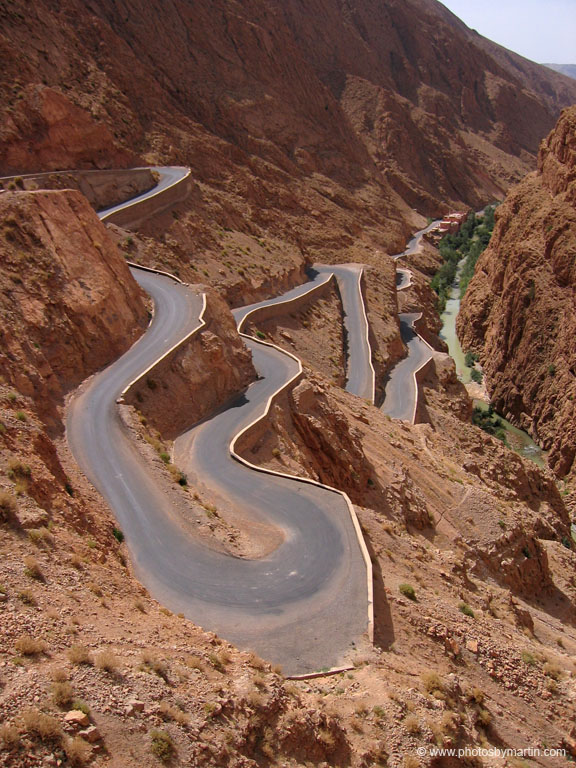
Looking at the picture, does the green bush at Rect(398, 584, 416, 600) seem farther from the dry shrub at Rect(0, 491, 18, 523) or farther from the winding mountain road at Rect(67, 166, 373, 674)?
the dry shrub at Rect(0, 491, 18, 523)

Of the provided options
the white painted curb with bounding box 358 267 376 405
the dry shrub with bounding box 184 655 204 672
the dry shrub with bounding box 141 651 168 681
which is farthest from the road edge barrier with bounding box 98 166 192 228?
the dry shrub with bounding box 141 651 168 681

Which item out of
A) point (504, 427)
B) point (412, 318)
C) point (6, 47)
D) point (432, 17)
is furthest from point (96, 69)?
point (432, 17)

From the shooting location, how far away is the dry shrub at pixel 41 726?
7.20m

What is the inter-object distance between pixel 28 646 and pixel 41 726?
1.29 m

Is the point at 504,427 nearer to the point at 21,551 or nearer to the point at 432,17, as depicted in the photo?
the point at 21,551

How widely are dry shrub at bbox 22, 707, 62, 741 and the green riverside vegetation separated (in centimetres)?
5933

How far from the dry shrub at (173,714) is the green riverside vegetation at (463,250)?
58.0 meters

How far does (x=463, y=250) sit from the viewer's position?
79.8 meters

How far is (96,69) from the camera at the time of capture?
4644 cm

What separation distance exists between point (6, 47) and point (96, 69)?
379 inches

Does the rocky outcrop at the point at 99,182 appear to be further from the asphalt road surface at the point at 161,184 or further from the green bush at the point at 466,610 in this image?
the green bush at the point at 466,610

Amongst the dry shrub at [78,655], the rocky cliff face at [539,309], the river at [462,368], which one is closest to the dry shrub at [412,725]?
the dry shrub at [78,655]

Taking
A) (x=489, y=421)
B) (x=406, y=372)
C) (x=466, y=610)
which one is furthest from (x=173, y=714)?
(x=489, y=421)

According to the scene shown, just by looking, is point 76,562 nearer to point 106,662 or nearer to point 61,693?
point 106,662
